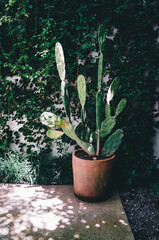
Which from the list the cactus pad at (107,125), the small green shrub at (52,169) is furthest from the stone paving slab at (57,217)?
the cactus pad at (107,125)

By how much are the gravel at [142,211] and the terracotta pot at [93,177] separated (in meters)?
A: 0.32

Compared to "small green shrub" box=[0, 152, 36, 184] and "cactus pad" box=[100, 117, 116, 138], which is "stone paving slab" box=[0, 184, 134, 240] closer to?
"small green shrub" box=[0, 152, 36, 184]

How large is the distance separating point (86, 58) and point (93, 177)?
5.27 feet

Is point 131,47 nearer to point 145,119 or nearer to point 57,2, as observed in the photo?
point 145,119

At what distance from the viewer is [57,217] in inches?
76.5

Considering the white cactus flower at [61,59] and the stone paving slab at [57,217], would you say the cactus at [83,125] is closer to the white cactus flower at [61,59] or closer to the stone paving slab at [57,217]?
the white cactus flower at [61,59]

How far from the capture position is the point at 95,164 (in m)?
2.10

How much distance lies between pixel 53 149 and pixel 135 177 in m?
1.26

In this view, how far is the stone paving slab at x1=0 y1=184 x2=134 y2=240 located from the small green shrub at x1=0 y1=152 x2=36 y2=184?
0.22 meters

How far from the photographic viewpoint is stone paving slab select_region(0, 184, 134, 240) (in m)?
1.73

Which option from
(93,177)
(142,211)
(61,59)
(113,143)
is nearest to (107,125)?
(113,143)

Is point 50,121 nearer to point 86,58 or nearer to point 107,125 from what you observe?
point 107,125

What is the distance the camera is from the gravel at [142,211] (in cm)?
185

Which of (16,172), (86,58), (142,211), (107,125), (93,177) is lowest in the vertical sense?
(142,211)
